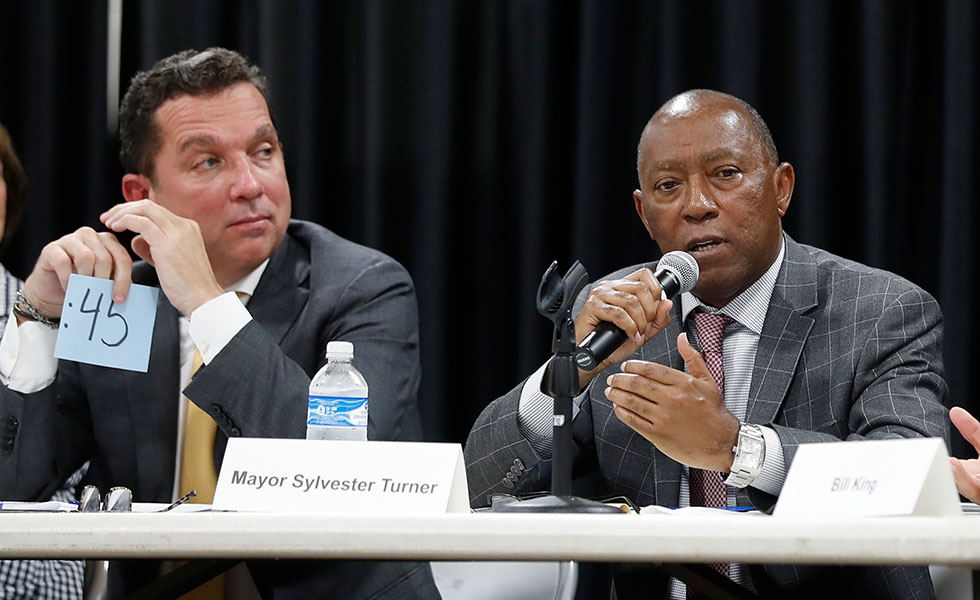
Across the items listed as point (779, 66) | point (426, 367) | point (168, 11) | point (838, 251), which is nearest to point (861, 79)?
point (779, 66)

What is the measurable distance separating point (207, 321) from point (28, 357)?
0.33m

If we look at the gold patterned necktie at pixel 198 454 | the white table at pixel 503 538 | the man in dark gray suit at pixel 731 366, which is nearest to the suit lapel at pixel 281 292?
the gold patterned necktie at pixel 198 454

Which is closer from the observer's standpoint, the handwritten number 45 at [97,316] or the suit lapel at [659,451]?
the handwritten number 45 at [97,316]

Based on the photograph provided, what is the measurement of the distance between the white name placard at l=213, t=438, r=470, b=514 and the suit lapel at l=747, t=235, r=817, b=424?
2.62 feet

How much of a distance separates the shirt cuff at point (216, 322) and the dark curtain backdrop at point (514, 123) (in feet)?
3.10

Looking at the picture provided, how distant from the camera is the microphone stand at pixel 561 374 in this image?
4.18 ft

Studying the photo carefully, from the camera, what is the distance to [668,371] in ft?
5.01

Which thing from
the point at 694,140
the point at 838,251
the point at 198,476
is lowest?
the point at 198,476

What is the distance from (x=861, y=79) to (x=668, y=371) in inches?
58.3

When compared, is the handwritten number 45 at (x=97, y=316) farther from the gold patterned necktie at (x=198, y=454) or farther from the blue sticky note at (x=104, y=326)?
the gold patterned necktie at (x=198, y=454)

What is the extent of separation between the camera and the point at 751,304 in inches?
77.7

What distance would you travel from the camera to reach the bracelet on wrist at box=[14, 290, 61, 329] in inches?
76.3

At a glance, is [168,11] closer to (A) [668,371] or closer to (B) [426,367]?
(B) [426,367]

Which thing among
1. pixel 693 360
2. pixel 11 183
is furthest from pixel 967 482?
pixel 11 183
